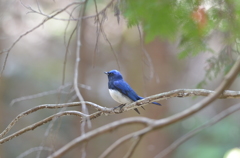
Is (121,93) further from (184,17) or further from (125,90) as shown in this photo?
(184,17)

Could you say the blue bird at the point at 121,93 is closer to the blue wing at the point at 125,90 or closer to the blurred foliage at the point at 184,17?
the blue wing at the point at 125,90

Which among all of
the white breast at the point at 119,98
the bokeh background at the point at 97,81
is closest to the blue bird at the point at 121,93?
the white breast at the point at 119,98

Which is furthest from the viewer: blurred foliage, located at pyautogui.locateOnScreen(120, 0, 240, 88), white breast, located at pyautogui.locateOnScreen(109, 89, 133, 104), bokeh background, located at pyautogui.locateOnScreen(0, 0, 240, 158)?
bokeh background, located at pyautogui.locateOnScreen(0, 0, 240, 158)

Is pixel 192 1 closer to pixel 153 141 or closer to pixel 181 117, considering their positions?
pixel 181 117

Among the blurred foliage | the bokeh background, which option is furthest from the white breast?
the bokeh background

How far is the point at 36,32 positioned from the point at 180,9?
7952mm

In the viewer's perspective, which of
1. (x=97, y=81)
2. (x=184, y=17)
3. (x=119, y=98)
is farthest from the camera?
(x=97, y=81)

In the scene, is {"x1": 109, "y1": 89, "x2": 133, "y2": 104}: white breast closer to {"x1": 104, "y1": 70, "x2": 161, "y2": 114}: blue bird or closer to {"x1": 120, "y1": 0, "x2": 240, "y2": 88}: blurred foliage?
{"x1": 104, "y1": 70, "x2": 161, "y2": 114}: blue bird

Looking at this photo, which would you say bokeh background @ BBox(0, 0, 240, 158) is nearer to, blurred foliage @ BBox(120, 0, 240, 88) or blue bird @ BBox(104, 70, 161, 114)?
blue bird @ BBox(104, 70, 161, 114)

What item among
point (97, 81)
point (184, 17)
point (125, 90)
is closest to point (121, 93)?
point (125, 90)

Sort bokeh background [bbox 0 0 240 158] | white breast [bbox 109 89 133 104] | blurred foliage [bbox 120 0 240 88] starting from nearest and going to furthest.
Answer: blurred foliage [bbox 120 0 240 88]
white breast [bbox 109 89 133 104]
bokeh background [bbox 0 0 240 158]

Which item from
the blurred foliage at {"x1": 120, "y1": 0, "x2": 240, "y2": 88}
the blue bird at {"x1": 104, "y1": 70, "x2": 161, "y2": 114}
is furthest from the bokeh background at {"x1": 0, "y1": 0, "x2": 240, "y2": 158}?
the blurred foliage at {"x1": 120, "y1": 0, "x2": 240, "y2": 88}

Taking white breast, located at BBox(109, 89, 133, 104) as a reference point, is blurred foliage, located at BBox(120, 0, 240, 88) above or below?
above

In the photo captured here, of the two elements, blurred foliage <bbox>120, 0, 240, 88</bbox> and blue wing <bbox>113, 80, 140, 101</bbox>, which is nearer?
blurred foliage <bbox>120, 0, 240, 88</bbox>
